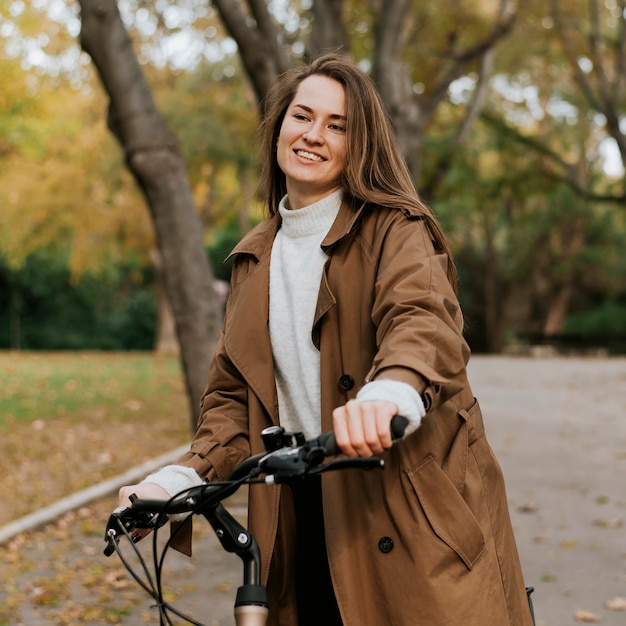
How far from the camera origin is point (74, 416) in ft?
45.5

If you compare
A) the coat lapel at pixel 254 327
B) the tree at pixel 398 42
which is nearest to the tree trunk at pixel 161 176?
the tree at pixel 398 42

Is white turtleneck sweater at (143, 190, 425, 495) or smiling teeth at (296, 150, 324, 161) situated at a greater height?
smiling teeth at (296, 150, 324, 161)

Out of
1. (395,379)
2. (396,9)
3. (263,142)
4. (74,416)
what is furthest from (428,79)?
(395,379)

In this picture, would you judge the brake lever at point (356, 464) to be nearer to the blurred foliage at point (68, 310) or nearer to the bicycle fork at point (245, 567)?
the bicycle fork at point (245, 567)

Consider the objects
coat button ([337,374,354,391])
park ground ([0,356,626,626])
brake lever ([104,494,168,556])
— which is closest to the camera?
brake lever ([104,494,168,556])

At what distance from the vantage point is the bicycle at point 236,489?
1.93 meters

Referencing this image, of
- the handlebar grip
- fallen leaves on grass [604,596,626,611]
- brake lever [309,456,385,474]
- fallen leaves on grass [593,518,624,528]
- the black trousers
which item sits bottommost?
fallen leaves on grass [593,518,624,528]

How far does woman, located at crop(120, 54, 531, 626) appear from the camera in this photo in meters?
2.28

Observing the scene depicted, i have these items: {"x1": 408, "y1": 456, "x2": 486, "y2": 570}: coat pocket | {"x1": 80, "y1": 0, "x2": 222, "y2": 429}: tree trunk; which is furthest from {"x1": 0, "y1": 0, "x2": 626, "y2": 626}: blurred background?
{"x1": 408, "y1": 456, "x2": 486, "y2": 570}: coat pocket

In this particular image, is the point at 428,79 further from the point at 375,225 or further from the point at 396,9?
the point at 375,225

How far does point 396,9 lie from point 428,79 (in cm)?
462

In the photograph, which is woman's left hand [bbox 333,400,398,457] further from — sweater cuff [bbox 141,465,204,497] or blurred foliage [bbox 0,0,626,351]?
blurred foliage [bbox 0,0,626,351]

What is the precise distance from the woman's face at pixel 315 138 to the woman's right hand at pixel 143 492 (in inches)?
33.6

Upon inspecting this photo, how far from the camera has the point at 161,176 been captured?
8305mm
